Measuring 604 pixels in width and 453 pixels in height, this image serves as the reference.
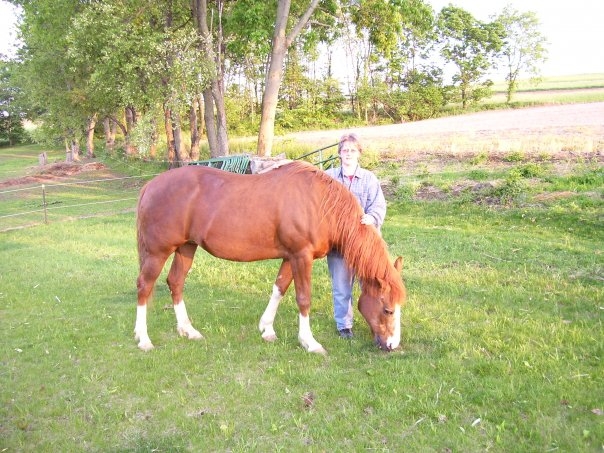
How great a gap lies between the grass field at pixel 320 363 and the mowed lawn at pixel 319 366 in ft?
0.05

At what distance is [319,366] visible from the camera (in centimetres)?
439

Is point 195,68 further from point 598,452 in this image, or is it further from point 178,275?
point 598,452

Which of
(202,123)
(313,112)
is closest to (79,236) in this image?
(202,123)

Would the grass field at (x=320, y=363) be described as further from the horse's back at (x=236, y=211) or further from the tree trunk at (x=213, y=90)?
the tree trunk at (x=213, y=90)

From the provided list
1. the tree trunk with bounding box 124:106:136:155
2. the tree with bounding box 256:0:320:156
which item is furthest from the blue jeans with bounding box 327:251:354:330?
the tree trunk with bounding box 124:106:136:155

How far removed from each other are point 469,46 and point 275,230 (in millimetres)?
48842

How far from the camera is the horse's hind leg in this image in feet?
17.5

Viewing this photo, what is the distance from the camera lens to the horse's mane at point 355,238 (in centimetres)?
449

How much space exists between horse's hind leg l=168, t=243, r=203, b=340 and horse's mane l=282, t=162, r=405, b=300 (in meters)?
1.66

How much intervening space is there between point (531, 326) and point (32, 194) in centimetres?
2070

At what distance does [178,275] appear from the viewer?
17.7 ft

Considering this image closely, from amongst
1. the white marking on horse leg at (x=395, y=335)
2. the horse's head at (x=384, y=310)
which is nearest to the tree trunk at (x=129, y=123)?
the horse's head at (x=384, y=310)

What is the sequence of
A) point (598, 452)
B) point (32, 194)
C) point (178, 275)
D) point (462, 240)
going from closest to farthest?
point (598, 452) → point (178, 275) → point (462, 240) → point (32, 194)

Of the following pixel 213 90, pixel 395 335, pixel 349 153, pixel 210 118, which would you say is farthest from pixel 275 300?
pixel 210 118
